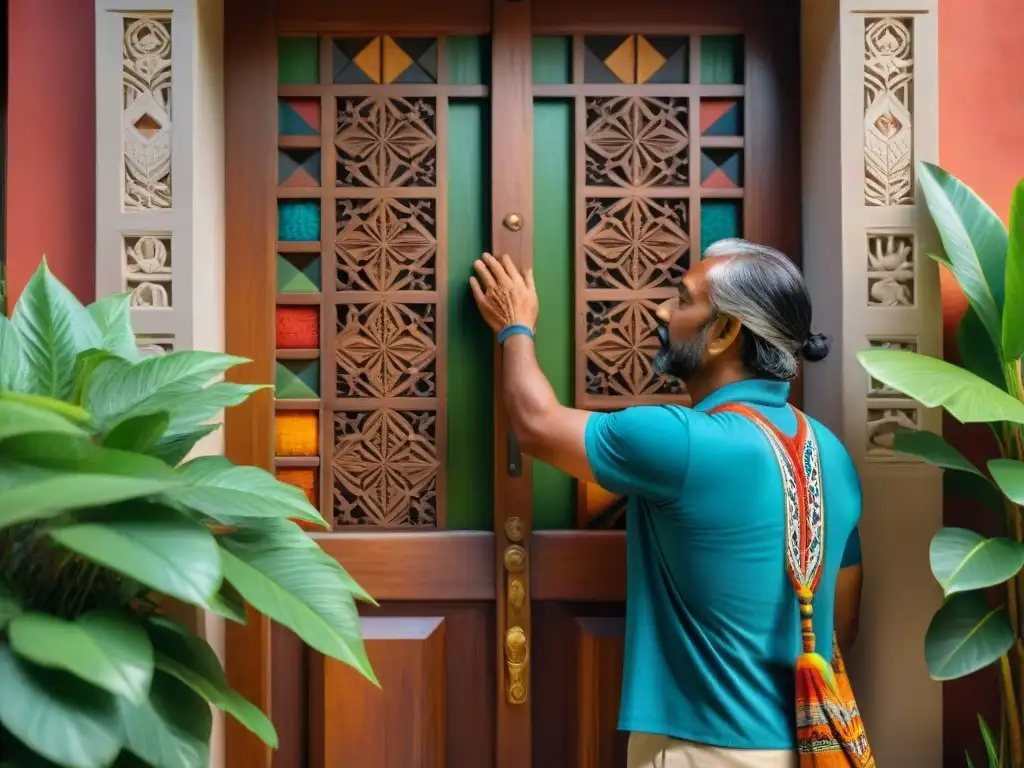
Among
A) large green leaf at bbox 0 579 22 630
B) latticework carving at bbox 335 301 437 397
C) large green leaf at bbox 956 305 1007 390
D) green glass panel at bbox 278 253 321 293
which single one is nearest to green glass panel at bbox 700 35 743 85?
large green leaf at bbox 956 305 1007 390

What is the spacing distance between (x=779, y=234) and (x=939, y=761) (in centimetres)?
114

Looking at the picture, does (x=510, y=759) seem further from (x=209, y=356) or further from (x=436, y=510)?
(x=209, y=356)

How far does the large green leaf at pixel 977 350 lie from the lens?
1.55 m

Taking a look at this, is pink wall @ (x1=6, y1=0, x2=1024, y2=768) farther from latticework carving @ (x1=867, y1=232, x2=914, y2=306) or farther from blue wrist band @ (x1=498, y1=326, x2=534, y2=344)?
blue wrist band @ (x1=498, y1=326, x2=534, y2=344)

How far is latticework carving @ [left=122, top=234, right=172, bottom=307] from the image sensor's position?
165cm

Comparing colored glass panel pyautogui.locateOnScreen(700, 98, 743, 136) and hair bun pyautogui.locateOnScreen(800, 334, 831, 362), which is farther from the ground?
colored glass panel pyautogui.locateOnScreen(700, 98, 743, 136)

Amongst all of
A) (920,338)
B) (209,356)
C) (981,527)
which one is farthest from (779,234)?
(209,356)

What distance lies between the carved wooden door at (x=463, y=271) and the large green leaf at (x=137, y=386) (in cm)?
56

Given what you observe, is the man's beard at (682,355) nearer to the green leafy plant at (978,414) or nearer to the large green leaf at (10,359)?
the green leafy plant at (978,414)

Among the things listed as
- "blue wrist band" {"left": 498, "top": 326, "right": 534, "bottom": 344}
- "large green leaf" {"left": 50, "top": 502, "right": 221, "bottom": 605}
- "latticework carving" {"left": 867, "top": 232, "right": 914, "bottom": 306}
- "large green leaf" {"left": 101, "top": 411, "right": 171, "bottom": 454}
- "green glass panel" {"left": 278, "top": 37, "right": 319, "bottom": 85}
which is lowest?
"large green leaf" {"left": 50, "top": 502, "right": 221, "bottom": 605}

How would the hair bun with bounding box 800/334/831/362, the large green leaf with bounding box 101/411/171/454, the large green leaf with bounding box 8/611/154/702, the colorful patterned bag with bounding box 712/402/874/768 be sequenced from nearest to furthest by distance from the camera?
the large green leaf with bounding box 8/611/154/702 → the large green leaf with bounding box 101/411/171/454 → the colorful patterned bag with bounding box 712/402/874/768 → the hair bun with bounding box 800/334/831/362

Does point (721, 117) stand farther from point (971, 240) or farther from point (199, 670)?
point (199, 670)

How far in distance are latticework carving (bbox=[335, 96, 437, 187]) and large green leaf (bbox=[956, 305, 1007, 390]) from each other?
1133mm

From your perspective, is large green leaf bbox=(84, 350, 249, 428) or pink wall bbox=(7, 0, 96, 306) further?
pink wall bbox=(7, 0, 96, 306)
